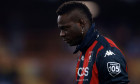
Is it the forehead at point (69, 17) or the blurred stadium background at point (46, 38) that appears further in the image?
the blurred stadium background at point (46, 38)

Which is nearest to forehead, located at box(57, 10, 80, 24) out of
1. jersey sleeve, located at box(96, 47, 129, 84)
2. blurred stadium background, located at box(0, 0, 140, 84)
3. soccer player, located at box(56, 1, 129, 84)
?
soccer player, located at box(56, 1, 129, 84)

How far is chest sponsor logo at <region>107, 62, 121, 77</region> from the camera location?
7.37 feet

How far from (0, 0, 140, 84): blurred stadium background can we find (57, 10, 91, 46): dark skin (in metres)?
8.51

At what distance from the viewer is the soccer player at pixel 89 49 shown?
2.27 meters

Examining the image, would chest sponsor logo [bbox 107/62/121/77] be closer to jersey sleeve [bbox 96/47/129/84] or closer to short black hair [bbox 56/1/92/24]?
jersey sleeve [bbox 96/47/129/84]

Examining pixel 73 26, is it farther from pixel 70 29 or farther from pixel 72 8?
pixel 72 8

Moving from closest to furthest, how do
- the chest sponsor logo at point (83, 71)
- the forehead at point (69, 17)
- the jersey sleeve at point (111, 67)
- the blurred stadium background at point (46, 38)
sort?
1. the jersey sleeve at point (111, 67)
2. the chest sponsor logo at point (83, 71)
3. the forehead at point (69, 17)
4. the blurred stadium background at point (46, 38)

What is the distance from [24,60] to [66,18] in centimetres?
980

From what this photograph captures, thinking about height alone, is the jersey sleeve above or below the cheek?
below

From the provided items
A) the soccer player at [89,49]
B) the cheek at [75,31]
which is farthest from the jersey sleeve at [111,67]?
the cheek at [75,31]

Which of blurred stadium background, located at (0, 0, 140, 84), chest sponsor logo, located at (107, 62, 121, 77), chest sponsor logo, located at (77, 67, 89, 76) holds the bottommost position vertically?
blurred stadium background, located at (0, 0, 140, 84)

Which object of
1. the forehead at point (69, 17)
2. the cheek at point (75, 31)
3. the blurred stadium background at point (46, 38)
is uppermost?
the forehead at point (69, 17)

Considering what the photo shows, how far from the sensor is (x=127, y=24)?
13.7 m

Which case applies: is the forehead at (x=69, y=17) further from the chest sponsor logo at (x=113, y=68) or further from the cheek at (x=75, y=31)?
the chest sponsor logo at (x=113, y=68)
